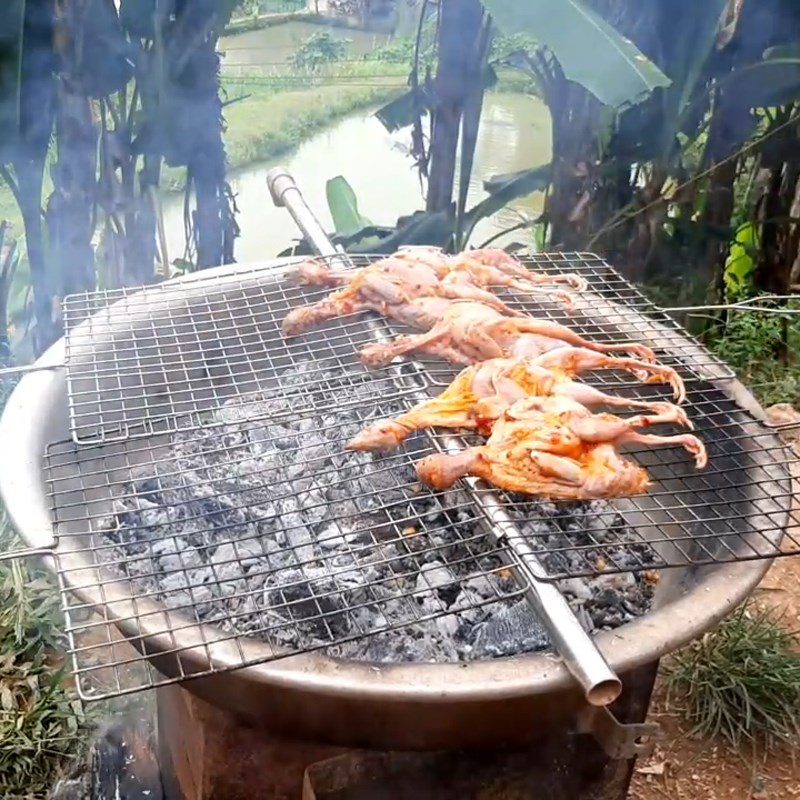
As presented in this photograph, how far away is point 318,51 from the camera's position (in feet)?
18.1

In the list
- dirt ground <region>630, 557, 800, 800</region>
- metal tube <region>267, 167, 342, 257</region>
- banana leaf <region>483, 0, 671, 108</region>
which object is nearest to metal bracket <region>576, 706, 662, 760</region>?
dirt ground <region>630, 557, 800, 800</region>

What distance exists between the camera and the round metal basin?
1.53 metres

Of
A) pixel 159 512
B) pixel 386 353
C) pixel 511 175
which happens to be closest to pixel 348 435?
pixel 386 353

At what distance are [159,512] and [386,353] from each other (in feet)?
2.64

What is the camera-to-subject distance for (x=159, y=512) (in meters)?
2.37

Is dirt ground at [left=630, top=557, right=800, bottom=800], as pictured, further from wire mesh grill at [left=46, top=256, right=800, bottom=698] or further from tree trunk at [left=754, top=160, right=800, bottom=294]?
tree trunk at [left=754, top=160, right=800, bottom=294]

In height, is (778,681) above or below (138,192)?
below

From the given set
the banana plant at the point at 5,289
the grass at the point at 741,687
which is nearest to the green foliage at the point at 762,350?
the grass at the point at 741,687

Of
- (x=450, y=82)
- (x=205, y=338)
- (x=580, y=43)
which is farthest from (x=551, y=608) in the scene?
(x=450, y=82)

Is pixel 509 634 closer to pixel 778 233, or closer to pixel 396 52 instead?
pixel 778 233

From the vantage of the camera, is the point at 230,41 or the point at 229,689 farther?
the point at 230,41

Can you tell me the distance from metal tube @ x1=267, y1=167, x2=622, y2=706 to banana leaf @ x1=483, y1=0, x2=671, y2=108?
1965 mm

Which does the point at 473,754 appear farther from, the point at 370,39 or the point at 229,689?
the point at 370,39

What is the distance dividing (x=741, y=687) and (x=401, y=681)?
2054 millimetres
